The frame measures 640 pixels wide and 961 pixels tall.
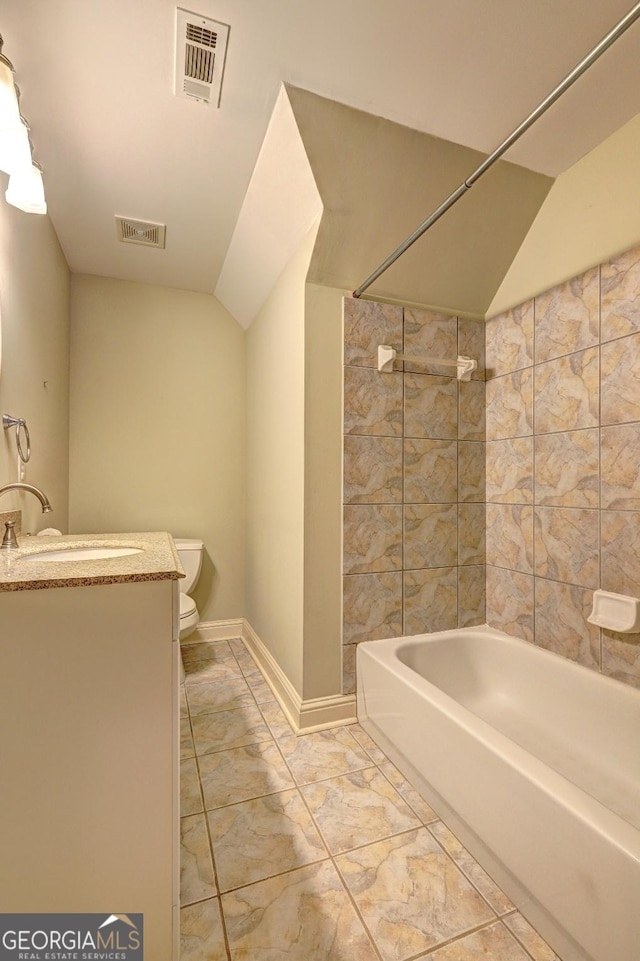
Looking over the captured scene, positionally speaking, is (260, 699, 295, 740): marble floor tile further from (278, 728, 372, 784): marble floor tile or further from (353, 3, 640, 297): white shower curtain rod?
(353, 3, 640, 297): white shower curtain rod

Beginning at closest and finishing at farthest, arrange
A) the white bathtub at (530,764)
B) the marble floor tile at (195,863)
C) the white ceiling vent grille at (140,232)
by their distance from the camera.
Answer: the white bathtub at (530,764) → the marble floor tile at (195,863) → the white ceiling vent grille at (140,232)

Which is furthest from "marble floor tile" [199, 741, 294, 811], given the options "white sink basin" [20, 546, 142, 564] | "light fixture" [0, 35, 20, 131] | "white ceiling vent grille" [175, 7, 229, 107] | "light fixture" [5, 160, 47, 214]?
"white ceiling vent grille" [175, 7, 229, 107]

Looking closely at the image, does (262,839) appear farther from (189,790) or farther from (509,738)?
(509,738)

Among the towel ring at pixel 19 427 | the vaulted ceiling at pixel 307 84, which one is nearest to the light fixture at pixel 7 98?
the vaulted ceiling at pixel 307 84

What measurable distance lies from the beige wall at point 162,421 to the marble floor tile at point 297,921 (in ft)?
6.32

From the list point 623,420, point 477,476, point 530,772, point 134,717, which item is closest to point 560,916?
point 530,772

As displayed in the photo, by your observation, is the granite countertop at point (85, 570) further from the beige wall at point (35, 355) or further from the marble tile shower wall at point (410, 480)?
the marble tile shower wall at point (410, 480)

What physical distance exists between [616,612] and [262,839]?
1.41 metres

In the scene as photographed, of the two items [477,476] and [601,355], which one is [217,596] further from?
[601,355]

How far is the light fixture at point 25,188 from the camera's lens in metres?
1.23

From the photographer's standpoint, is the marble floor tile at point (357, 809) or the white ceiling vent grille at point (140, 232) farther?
the white ceiling vent grille at point (140, 232)

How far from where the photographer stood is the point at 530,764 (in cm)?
111

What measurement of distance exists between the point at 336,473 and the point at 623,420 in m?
1.12

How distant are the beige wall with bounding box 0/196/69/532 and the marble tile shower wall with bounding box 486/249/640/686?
2.10m
